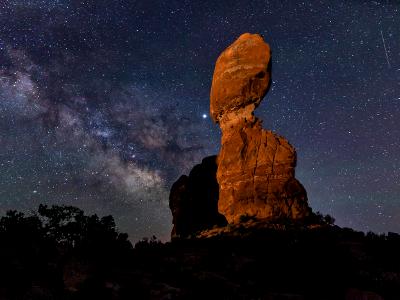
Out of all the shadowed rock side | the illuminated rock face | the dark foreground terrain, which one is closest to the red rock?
the illuminated rock face

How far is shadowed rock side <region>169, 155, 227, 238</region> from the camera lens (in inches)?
1790

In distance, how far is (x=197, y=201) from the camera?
46.5 m

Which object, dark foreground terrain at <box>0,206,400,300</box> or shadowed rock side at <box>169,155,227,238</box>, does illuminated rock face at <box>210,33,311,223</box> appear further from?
shadowed rock side at <box>169,155,227,238</box>

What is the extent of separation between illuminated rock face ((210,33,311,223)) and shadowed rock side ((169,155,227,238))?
330 inches

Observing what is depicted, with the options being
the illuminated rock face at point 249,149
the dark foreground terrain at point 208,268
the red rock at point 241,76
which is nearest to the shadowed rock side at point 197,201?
the illuminated rock face at point 249,149

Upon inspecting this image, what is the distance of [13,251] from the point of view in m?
16.8

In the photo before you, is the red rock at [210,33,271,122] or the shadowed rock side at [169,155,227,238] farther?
the shadowed rock side at [169,155,227,238]

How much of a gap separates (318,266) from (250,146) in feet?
61.8

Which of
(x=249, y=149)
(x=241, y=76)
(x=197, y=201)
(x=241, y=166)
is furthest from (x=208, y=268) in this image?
(x=197, y=201)

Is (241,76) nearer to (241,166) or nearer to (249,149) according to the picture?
(249,149)

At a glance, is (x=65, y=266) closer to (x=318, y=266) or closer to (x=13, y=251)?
(x=13, y=251)

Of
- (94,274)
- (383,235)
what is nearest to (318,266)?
(94,274)

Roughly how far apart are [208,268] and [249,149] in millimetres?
18712

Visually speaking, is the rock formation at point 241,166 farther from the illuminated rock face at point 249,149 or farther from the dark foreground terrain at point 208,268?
the dark foreground terrain at point 208,268
